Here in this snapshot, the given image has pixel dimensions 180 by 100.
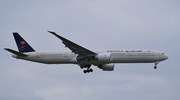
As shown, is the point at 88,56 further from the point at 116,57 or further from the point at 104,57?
the point at 116,57

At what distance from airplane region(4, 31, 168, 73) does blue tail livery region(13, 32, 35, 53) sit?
671 mm

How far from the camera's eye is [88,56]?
52.9 meters

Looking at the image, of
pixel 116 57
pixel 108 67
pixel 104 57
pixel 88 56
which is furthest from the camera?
pixel 108 67

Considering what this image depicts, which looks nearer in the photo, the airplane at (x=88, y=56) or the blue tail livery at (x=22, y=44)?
the airplane at (x=88, y=56)

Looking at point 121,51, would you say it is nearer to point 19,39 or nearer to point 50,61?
point 50,61

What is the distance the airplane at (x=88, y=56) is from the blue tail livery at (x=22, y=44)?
2.20ft

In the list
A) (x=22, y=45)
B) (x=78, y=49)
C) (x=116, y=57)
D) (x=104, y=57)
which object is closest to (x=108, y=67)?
(x=116, y=57)

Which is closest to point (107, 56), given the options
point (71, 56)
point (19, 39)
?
point (71, 56)

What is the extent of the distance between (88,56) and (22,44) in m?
10.9

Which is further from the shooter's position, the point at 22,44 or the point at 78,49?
the point at 22,44

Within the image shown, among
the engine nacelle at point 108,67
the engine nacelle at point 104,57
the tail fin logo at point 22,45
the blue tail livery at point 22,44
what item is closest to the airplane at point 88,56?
the engine nacelle at point 104,57

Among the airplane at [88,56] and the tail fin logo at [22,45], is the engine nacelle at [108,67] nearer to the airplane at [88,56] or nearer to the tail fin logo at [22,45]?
the airplane at [88,56]

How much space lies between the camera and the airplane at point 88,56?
5194cm

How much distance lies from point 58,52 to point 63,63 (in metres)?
1.65
